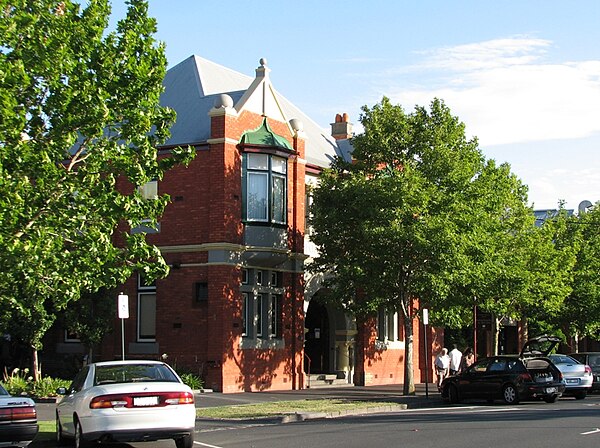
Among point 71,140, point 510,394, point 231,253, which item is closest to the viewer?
point 71,140

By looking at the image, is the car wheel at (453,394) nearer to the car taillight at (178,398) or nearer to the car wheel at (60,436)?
the car wheel at (60,436)

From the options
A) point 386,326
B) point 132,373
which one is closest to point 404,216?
point 386,326

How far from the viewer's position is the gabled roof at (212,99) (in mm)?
30531

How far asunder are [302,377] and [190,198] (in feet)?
24.0

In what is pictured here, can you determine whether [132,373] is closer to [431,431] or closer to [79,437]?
[79,437]

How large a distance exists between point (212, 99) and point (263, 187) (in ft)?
12.2

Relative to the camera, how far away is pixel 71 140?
16.9 metres

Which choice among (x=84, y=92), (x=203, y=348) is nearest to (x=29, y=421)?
(x=84, y=92)

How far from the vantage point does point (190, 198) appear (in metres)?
30.0

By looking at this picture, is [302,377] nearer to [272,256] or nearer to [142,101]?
[272,256]

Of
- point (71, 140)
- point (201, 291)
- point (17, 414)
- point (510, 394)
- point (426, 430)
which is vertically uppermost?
point (71, 140)

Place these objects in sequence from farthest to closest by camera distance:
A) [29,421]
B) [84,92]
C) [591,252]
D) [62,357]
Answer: [591,252] → [62,357] → [84,92] → [29,421]

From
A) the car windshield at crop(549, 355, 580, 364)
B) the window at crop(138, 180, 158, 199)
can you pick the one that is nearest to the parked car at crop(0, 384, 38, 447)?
the window at crop(138, 180, 158, 199)

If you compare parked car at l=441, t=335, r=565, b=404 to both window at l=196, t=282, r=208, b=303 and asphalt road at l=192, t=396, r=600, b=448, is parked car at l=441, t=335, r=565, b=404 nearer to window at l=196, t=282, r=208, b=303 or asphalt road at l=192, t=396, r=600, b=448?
asphalt road at l=192, t=396, r=600, b=448
